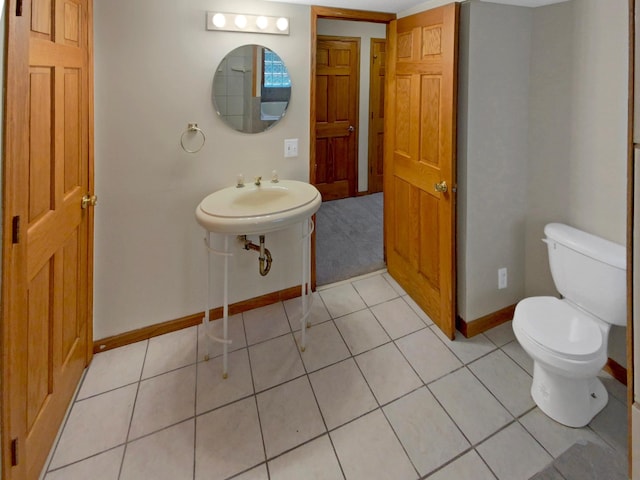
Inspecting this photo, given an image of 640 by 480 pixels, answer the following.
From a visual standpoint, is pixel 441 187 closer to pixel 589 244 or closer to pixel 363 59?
pixel 589 244

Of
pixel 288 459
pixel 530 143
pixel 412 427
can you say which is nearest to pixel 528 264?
pixel 530 143

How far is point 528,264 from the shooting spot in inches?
90.8

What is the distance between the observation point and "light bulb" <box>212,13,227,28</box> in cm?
197

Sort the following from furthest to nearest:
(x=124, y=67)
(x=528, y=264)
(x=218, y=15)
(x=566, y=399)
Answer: (x=528, y=264) < (x=218, y=15) < (x=124, y=67) < (x=566, y=399)

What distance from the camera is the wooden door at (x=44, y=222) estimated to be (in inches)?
41.1

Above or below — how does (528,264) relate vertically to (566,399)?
above

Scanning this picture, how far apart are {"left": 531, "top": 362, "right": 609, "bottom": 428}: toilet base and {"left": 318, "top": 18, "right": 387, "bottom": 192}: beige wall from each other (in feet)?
12.3

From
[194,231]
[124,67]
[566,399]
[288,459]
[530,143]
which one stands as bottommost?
[288,459]

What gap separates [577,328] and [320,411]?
124cm

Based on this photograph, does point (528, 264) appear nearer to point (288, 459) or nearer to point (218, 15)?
point (288, 459)

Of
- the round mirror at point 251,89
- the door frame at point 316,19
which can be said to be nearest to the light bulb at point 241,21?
the round mirror at point 251,89

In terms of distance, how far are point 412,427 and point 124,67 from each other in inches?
87.3

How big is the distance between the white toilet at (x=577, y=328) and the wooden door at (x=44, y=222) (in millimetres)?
1932

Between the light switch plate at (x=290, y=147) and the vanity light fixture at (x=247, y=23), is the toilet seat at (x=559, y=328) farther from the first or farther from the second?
the vanity light fixture at (x=247, y=23)
